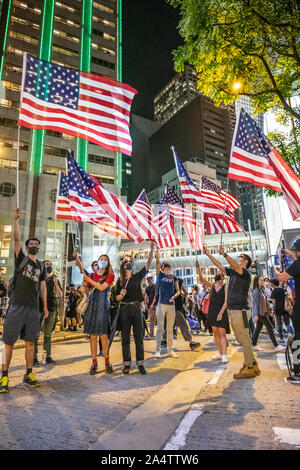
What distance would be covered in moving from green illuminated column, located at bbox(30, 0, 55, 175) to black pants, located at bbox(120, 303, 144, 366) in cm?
3780

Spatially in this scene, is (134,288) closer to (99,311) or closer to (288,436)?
(99,311)

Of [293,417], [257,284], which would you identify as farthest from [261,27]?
[293,417]

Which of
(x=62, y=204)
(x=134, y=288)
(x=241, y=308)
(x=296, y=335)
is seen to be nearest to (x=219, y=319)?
(x=241, y=308)

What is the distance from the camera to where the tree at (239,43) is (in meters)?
7.32

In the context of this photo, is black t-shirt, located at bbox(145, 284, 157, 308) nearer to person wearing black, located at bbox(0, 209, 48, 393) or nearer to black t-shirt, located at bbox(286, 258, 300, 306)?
person wearing black, located at bbox(0, 209, 48, 393)

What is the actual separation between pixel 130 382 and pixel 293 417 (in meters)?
2.49

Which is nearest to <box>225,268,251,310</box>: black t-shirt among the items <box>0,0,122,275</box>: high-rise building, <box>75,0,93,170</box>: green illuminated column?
<box>0,0,122,275</box>: high-rise building

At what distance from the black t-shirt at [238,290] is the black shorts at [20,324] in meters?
3.44

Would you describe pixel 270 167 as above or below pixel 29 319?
above

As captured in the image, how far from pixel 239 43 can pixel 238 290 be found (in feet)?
22.8

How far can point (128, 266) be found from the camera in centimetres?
581

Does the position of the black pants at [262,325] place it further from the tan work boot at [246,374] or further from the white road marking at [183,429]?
the white road marking at [183,429]

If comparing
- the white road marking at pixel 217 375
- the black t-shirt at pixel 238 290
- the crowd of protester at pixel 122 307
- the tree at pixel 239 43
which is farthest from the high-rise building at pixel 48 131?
the black t-shirt at pixel 238 290

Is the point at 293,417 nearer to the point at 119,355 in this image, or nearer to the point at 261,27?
the point at 119,355
